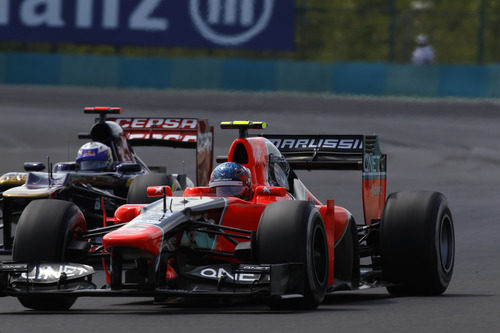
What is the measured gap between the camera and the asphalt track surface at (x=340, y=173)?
30.4ft

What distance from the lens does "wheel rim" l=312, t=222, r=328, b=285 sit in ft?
33.4

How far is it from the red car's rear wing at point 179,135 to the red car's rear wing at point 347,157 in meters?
5.28

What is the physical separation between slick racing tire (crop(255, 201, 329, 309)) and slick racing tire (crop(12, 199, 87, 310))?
158cm

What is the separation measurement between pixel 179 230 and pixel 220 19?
30.1 meters

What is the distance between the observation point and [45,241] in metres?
10.2

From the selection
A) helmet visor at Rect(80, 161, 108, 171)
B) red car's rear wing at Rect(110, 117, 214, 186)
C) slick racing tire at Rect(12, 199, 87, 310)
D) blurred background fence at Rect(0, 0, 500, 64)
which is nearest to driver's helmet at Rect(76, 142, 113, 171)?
helmet visor at Rect(80, 161, 108, 171)

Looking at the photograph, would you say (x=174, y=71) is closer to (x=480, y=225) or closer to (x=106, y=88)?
(x=106, y=88)

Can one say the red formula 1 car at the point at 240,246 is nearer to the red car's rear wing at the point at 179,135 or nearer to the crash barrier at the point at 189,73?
the red car's rear wing at the point at 179,135

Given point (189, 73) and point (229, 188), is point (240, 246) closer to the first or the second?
point (229, 188)

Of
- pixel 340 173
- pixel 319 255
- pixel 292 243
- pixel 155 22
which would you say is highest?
pixel 155 22

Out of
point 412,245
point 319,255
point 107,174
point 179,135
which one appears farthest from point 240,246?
point 179,135

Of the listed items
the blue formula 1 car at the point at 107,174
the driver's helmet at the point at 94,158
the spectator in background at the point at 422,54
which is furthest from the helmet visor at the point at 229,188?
the spectator in background at the point at 422,54

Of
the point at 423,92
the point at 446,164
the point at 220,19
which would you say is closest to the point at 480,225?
the point at 446,164

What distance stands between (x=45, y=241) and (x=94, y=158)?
23.3 ft
